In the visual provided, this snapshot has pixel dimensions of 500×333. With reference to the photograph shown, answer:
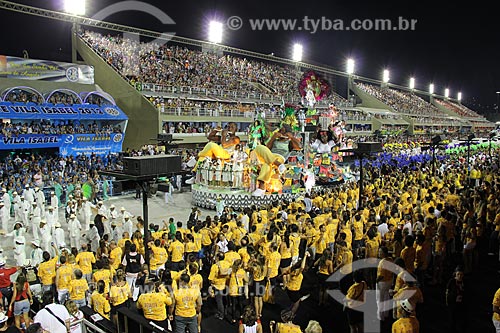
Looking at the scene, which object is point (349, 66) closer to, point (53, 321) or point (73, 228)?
point (73, 228)

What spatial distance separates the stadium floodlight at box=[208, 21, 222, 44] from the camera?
36312 mm

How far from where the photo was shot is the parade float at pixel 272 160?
15.2 metres

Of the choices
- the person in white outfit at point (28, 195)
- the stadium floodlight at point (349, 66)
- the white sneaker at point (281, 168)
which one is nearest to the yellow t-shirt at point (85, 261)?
the person in white outfit at point (28, 195)

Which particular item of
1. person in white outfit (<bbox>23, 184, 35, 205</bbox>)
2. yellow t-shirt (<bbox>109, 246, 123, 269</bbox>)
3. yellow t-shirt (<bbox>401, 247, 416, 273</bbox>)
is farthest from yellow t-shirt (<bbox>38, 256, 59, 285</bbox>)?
person in white outfit (<bbox>23, 184, 35, 205</bbox>)

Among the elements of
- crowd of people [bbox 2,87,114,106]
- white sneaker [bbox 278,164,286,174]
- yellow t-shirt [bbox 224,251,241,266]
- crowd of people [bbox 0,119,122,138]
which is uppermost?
crowd of people [bbox 2,87,114,106]

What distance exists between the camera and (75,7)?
25750mm

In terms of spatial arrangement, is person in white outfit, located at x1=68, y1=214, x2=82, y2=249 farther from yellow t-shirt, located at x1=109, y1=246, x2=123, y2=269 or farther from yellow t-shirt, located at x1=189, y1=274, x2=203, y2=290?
yellow t-shirt, located at x1=189, y1=274, x2=203, y2=290

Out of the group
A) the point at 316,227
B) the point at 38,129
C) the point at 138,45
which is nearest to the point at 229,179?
the point at 316,227

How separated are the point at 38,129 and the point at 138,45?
1513 centimetres

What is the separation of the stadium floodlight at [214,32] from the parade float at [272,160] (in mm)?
19244

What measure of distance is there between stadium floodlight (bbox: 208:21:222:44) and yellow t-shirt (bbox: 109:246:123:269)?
3247 centimetres

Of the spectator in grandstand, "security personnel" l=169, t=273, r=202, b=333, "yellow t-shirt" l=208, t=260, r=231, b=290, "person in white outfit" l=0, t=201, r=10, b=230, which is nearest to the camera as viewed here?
the spectator in grandstand

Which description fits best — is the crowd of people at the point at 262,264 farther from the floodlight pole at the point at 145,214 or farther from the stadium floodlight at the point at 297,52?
the stadium floodlight at the point at 297,52

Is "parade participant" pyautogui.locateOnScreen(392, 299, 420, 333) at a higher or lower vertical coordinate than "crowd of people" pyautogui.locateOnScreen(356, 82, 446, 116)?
lower
